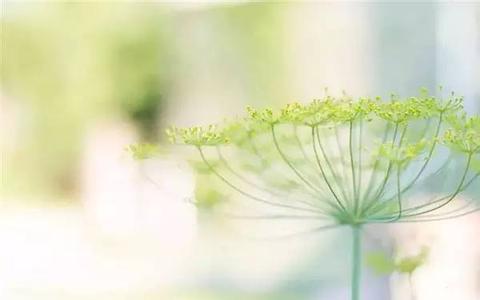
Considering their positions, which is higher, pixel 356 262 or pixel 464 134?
pixel 464 134

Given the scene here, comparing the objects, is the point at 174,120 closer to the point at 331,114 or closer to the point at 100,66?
the point at 100,66

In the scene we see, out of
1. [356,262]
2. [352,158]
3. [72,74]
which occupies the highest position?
[72,74]

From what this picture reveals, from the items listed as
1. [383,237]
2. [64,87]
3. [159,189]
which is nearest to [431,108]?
[383,237]

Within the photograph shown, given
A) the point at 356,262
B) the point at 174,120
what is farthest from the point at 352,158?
the point at 174,120

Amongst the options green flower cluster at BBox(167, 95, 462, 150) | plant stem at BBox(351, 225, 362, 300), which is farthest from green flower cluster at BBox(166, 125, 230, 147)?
plant stem at BBox(351, 225, 362, 300)

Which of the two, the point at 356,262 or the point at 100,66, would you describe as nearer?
the point at 356,262

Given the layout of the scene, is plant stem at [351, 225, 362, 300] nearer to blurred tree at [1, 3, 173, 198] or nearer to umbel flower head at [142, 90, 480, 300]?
umbel flower head at [142, 90, 480, 300]
